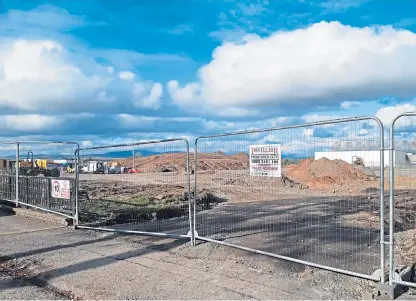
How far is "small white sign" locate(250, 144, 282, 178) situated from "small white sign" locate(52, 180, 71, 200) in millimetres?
5994

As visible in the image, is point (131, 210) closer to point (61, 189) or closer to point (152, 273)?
point (61, 189)

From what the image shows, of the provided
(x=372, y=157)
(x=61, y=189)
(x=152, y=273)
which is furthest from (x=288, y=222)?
(x=61, y=189)

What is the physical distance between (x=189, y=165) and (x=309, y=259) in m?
3.00

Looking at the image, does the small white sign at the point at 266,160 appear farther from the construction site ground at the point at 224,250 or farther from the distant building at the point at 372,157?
the distant building at the point at 372,157

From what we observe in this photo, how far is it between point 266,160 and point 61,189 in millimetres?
6719

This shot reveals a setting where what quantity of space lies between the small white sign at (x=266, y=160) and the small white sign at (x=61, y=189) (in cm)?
599

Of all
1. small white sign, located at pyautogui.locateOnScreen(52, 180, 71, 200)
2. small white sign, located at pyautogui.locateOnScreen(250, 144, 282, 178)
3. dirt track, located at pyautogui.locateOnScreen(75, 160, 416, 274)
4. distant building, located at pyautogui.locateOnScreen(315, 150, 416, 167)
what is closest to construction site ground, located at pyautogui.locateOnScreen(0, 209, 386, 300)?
dirt track, located at pyautogui.locateOnScreen(75, 160, 416, 274)

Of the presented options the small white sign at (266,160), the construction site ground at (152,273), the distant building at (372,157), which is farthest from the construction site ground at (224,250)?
the distant building at (372,157)

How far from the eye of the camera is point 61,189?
11844 mm

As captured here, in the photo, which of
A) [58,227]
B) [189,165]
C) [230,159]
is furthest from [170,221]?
[230,159]

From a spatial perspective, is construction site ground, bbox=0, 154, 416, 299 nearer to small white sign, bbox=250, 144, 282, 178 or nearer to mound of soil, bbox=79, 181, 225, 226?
mound of soil, bbox=79, 181, 225, 226

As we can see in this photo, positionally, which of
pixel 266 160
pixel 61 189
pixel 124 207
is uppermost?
pixel 266 160

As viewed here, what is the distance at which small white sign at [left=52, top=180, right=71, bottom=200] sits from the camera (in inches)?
456

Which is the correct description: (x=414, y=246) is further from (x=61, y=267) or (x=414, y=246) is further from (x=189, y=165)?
(x=61, y=267)
